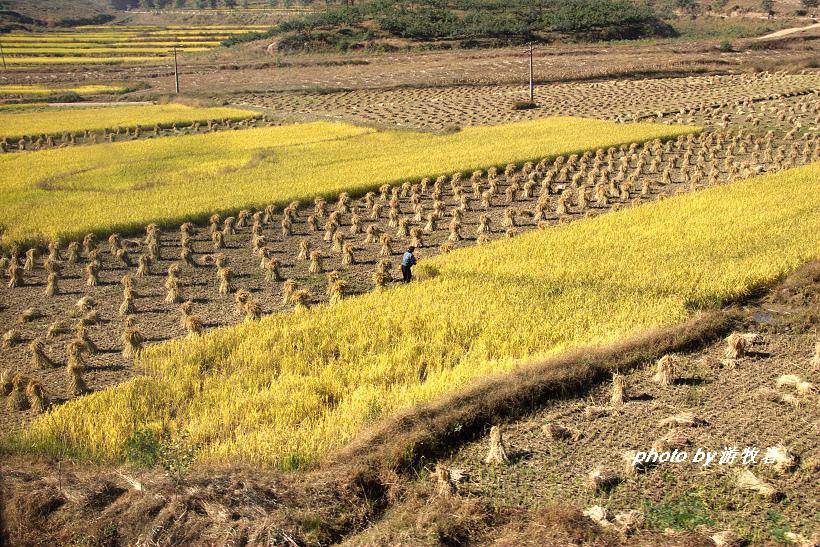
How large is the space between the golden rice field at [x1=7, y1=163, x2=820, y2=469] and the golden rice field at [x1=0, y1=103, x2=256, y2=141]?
91.7ft

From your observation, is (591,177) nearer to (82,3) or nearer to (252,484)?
(252,484)

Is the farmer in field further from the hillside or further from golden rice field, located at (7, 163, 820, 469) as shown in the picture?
the hillside

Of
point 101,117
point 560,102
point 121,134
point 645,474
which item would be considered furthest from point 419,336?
point 101,117

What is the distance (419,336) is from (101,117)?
35.5m

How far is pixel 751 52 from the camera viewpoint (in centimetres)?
6312

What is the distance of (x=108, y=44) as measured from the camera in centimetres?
8219

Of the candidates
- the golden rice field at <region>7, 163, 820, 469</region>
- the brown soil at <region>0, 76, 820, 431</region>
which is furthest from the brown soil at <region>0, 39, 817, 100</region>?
the golden rice field at <region>7, 163, 820, 469</region>

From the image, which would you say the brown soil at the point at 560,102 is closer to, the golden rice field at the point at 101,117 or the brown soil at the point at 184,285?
the golden rice field at the point at 101,117

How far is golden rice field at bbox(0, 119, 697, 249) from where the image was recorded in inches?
781

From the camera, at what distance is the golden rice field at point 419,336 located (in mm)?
8773

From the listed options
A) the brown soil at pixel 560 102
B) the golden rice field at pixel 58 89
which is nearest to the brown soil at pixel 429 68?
the golden rice field at pixel 58 89

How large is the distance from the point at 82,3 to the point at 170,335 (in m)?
162

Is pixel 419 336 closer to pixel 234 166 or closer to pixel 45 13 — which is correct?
pixel 234 166

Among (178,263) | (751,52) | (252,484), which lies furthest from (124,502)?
(751,52)
